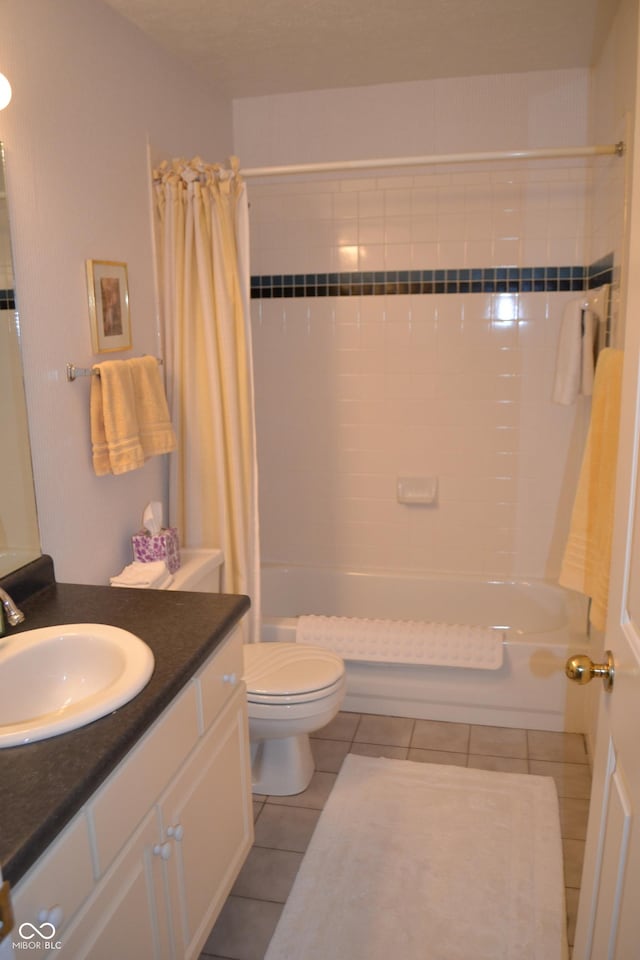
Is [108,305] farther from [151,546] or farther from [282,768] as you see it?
[282,768]

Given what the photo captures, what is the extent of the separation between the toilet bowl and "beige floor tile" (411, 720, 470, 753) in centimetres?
45

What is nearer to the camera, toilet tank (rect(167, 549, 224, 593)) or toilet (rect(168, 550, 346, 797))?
toilet (rect(168, 550, 346, 797))

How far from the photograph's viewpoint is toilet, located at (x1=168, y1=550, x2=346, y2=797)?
2.42 metres

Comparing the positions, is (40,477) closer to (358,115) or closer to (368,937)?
(368,937)

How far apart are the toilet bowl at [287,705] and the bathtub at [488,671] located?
1.42 ft

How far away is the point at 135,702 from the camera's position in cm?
144

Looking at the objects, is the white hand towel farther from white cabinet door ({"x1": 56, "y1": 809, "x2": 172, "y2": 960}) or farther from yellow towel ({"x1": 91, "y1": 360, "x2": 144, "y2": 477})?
white cabinet door ({"x1": 56, "y1": 809, "x2": 172, "y2": 960})

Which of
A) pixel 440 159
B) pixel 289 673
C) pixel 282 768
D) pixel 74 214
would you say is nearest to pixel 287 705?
pixel 289 673

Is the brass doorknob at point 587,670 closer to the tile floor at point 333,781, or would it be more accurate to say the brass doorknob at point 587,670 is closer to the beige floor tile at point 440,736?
the tile floor at point 333,781

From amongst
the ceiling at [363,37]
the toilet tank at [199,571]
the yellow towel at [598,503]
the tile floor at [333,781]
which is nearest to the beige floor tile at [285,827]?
the tile floor at [333,781]

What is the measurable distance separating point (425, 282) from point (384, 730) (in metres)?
1.89

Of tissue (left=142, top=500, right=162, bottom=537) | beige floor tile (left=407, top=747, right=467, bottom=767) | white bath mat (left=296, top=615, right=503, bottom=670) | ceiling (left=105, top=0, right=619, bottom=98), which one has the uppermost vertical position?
ceiling (left=105, top=0, right=619, bottom=98)

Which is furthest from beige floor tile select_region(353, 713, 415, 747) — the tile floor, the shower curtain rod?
the shower curtain rod

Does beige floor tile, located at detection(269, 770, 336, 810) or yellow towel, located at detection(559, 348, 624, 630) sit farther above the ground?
yellow towel, located at detection(559, 348, 624, 630)
